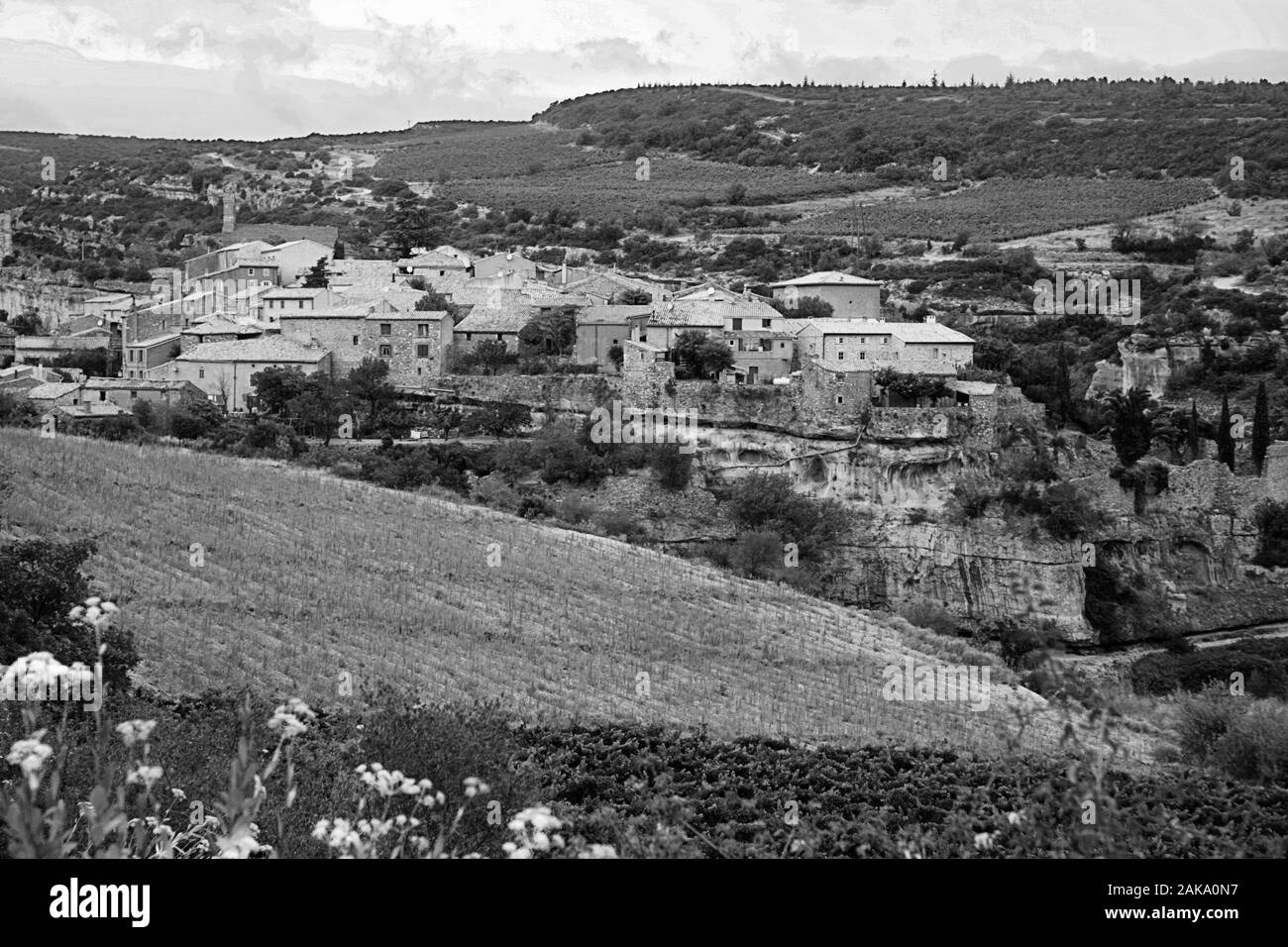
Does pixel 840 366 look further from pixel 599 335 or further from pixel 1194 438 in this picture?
pixel 1194 438

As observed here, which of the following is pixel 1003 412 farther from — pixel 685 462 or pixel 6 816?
pixel 6 816

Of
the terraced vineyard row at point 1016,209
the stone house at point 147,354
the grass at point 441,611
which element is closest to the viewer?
the grass at point 441,611

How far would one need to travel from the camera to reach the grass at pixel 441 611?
21.4m

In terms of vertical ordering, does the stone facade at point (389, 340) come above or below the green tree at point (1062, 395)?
above

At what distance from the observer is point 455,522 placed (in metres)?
33.6

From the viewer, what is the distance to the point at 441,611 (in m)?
26.0

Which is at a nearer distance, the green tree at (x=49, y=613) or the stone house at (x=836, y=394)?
the green tree at (x=49, y=613)

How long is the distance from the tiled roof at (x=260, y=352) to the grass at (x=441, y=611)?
672 cm

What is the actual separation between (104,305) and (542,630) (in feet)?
126

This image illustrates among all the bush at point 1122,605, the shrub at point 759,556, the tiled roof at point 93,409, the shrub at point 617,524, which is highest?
the tiled roof at point 93,409

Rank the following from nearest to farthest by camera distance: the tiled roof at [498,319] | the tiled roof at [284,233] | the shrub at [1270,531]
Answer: the shrub at [1270,531], the tiled roof at [498,319], the tiled roof at [284,233]

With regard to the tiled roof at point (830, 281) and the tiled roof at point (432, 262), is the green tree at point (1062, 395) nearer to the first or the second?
the tiled roof at point (830, 281)

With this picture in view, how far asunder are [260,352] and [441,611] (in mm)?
19534

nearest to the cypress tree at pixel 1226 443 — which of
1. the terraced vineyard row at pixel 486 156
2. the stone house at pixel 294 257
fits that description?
the stone house at pixel 294 257
